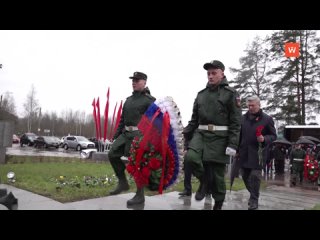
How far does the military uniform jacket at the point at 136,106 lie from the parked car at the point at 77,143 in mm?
30732

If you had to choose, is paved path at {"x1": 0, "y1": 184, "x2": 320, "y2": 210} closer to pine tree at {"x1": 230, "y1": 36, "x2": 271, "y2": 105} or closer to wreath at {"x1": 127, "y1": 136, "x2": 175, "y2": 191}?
wreath at {"x1": 127, "y1": 136, "x2": 175, "y2": 191}

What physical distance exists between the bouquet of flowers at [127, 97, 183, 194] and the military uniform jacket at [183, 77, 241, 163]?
1.01ft

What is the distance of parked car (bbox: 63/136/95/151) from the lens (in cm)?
Answer: 3622

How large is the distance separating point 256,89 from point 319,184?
80.4 ft

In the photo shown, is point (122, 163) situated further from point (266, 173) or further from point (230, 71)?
point (230, 71)

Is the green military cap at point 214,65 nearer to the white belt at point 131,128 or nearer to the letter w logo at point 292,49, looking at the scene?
the white belt at point 131,128

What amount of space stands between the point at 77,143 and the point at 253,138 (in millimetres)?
32521

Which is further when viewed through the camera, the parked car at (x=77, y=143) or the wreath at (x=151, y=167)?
Result: the parked car at (x=77, y=143)

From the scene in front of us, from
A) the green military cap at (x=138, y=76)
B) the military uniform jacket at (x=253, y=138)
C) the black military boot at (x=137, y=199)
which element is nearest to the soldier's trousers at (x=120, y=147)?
the black military boot at (x=137, y=199)

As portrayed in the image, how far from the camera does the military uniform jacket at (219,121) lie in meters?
4.95

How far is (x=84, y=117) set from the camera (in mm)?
93625

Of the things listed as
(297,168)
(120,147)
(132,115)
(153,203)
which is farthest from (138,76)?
(297,168)

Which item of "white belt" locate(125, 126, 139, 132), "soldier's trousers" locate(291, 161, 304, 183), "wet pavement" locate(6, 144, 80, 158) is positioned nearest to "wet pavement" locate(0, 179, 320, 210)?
"white belt" locate(125, 126, 139, 132)

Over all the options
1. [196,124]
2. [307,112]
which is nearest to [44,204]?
[196,124]
